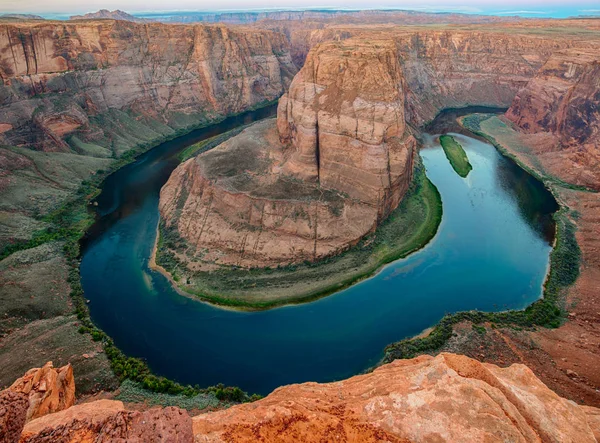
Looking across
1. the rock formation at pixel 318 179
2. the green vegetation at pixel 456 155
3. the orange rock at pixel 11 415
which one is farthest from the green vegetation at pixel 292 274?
the green vegetation at pixel 456 155

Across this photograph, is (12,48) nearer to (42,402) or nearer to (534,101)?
(42,402)

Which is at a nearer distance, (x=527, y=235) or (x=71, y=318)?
(x=71, y=318)

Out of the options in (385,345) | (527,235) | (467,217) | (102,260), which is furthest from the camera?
(467,217)

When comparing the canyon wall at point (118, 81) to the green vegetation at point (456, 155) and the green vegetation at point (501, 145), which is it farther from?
the green vegetation at point (501, 145)

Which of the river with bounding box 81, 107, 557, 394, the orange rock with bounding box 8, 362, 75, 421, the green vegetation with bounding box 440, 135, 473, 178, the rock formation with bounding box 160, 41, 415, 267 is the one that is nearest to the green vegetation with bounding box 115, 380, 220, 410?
the river with bounding box 81, 107, 557, 394

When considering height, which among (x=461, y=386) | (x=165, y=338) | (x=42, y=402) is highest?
(x=461, y=386)

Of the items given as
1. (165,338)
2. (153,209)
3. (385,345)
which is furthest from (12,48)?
(385,345)

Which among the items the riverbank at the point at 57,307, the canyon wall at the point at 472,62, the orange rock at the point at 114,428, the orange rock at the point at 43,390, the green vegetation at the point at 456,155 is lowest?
the riverbank at the point at 57,307
